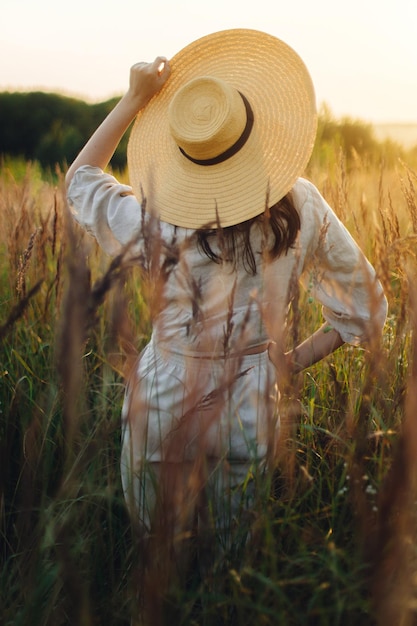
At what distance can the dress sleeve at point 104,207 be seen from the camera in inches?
60.0

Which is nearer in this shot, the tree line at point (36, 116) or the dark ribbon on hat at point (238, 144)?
the dark ribbon on hat at point (238, 144)

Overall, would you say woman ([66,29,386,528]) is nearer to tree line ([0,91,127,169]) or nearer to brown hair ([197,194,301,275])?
brown hair ([197,194,301,275])

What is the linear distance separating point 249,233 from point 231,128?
0.24m

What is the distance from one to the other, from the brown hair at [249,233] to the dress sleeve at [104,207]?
19 cm

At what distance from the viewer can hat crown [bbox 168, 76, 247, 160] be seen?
1448 millimetres

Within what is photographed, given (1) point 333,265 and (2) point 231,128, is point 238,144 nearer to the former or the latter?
(2) point 231,128

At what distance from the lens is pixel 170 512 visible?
3.42 feet

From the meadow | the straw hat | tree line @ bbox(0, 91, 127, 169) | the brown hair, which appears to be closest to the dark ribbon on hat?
the straw hat

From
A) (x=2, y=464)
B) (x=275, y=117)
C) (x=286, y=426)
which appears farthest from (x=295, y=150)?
(x=2, y=464)

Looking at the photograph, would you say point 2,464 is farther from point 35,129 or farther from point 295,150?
point 35,129

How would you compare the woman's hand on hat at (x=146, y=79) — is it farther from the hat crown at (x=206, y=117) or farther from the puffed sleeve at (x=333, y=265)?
the puffed sleeve at (x=333, y=265)

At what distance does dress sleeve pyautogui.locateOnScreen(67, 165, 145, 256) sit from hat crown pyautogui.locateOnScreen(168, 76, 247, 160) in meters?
0.20

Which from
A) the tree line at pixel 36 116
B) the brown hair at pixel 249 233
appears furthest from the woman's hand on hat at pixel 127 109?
the tree line at pixel 36 116

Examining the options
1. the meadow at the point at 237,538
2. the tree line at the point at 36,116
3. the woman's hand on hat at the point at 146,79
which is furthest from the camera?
the tree line at the point at 36,116
